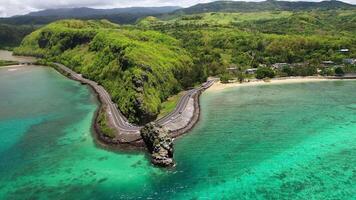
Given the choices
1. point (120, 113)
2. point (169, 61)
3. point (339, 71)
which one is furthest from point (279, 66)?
point (120, 113)

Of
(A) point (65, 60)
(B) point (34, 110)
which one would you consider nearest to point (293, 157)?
(B) point (34, 110)

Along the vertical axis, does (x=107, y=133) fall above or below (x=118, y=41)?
below

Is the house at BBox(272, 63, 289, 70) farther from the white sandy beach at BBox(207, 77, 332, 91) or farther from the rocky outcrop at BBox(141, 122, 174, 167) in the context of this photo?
the rocky outcrop at BBox(141, 122, 174, 167)

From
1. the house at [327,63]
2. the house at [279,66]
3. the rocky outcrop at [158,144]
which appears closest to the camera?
the rocky outcrop at [158,144]

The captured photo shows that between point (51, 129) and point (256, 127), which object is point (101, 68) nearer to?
point (51, 129)

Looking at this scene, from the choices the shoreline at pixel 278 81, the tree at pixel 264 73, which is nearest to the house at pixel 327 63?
the shoreline at pixel 278 81

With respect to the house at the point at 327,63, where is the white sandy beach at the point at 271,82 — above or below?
below

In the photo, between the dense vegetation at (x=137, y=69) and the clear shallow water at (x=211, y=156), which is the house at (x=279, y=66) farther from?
the clear shallow water at (x=211, y=156)

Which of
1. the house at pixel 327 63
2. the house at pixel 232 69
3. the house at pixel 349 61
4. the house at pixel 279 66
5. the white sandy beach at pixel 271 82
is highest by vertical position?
the house at pixel 349 61
